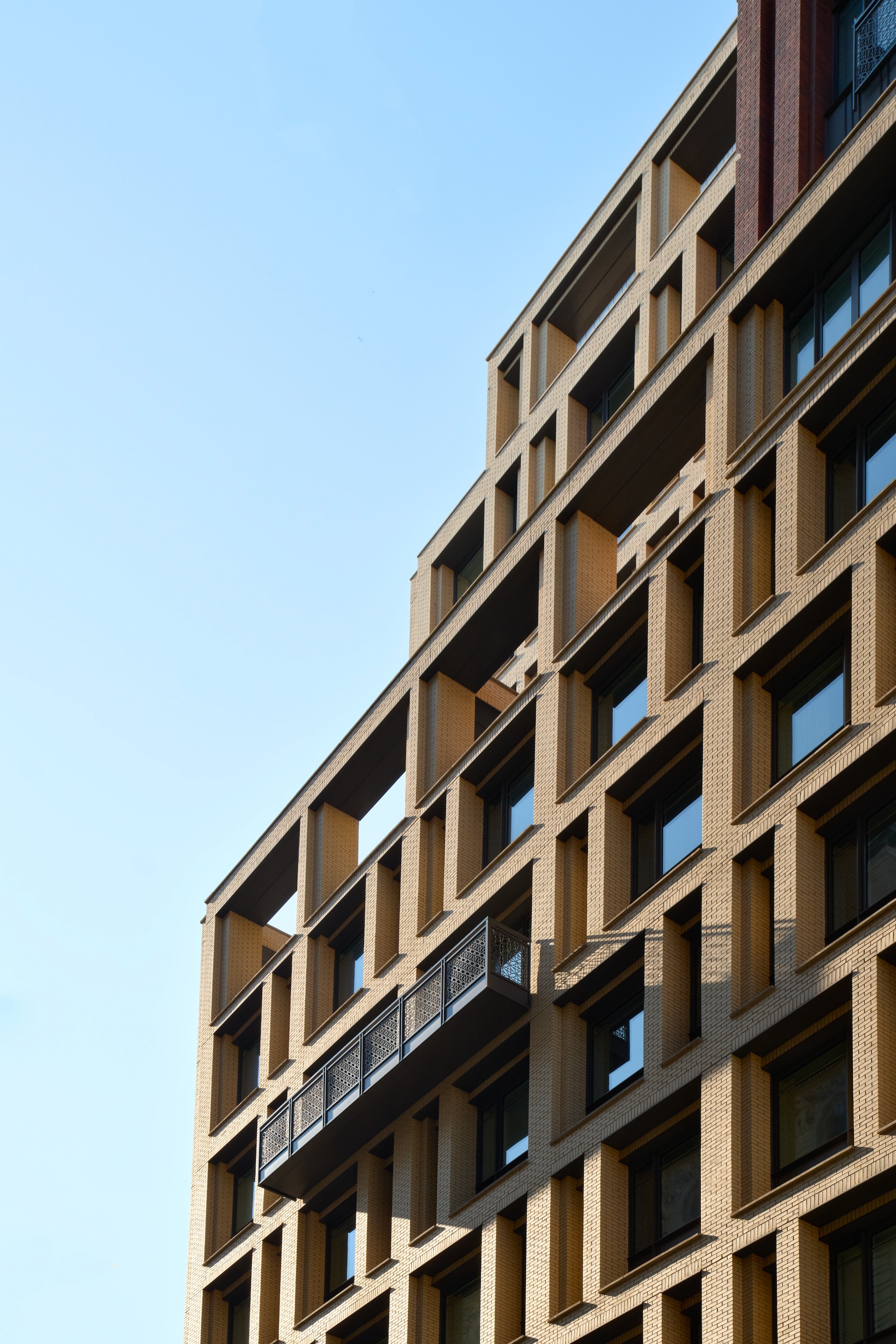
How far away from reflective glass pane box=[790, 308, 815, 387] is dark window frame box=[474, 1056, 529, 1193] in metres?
13.7

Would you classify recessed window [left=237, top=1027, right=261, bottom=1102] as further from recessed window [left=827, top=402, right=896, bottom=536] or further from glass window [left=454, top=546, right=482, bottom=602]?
recessed window [left=827, top=402, right=896, bottom=536]

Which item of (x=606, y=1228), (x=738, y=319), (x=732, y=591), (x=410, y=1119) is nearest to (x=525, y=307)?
(x=738, y=319)

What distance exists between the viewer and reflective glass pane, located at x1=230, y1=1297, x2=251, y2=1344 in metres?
45.6

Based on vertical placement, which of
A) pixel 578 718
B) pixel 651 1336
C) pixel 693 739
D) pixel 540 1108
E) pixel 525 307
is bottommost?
pixel 651 1336

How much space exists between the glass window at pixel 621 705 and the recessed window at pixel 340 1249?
470 inches

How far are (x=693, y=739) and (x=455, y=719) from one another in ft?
38.3

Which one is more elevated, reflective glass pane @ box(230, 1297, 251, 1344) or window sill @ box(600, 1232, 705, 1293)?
reflective glass pane @ box(230, 1297, 251, 1344)

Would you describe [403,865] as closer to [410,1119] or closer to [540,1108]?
[410,1119]

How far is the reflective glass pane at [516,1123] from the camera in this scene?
3525 centimetres

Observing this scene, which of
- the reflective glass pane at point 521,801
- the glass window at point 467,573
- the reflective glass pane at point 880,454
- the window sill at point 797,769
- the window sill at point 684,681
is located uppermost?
the glass window at point 467,573

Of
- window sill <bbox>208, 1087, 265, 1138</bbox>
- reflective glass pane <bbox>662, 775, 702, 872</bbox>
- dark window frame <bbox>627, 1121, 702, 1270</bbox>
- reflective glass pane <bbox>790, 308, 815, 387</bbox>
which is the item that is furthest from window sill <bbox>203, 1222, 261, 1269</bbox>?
reflective glass pane <bbox>790, 308, 815, 387</bbox>

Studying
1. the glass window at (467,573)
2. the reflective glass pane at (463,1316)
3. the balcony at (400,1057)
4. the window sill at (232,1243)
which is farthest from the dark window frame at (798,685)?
the window sill at (232,1243)

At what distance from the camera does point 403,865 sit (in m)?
42.9

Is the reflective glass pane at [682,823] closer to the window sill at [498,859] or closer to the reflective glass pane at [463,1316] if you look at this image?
the window sill at [498,859]
